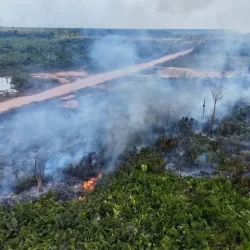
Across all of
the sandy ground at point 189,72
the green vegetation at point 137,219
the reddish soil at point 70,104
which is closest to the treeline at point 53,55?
the sandy ground at point 189,72

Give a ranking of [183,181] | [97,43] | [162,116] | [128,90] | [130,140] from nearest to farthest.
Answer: [183,181]
[130,140]
[162,116]
[128,90]
[97,43]

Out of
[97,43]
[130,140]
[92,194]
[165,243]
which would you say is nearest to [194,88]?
[130,140]

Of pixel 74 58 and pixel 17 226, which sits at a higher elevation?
pixel 74 58

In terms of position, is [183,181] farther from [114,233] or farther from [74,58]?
[74,58]

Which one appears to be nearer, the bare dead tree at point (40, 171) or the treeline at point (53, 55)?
the bare dead tree at point (40, 171)

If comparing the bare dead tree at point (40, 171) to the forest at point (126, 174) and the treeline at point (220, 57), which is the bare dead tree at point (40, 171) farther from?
the treeline at point (220, 57)

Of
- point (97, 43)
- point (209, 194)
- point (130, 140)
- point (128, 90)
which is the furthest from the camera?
point (97, 43)

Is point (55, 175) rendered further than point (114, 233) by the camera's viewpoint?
Yes
